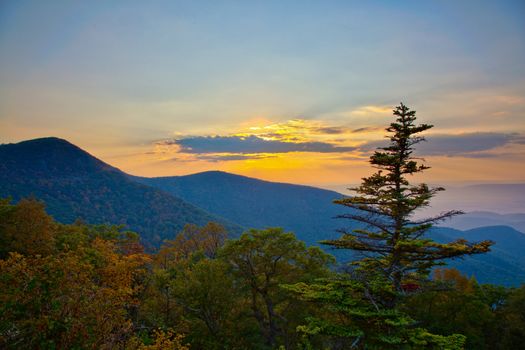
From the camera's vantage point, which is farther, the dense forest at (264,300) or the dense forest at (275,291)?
the dense forest at (264,300)

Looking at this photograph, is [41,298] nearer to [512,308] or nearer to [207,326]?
[207,326]

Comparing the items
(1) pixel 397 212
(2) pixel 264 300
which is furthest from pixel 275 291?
(1) pixel 397 212

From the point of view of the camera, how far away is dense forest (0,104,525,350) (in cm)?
1052

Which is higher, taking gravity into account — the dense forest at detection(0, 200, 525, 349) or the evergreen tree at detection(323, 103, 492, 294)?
the evergreen tree at detection(323, 103, 492, 294)

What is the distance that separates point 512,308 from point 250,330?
29011 millimetres

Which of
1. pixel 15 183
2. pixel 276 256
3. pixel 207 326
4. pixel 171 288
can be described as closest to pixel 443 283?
pixel 276 256

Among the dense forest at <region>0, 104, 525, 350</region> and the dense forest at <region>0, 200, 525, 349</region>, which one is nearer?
the dense forest at <region>0, 104, 525, 350</region>

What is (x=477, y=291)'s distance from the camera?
123 ft

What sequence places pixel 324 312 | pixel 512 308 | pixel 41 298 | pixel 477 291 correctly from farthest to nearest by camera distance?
pixel 477 291
pixel 512 308
pixel 324 312
pixel 41 298

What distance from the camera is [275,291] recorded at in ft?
95.9

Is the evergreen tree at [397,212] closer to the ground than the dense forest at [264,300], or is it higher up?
higher up

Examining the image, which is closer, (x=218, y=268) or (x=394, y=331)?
(x=394, y=331)

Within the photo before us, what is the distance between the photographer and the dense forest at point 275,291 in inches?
414

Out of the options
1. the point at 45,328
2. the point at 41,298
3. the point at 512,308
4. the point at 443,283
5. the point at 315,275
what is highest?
the point at 41,298
